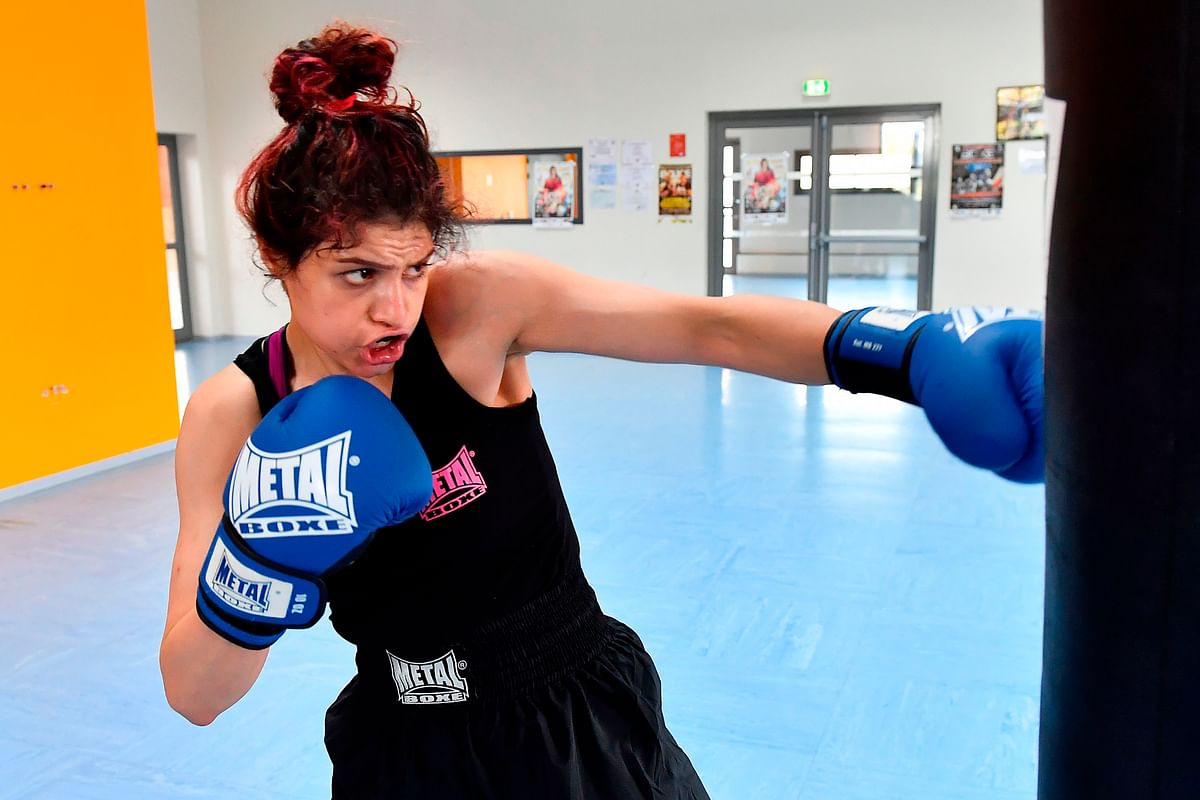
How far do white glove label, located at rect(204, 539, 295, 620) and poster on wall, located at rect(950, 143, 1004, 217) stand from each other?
7.19 m

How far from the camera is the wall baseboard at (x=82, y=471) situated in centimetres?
414

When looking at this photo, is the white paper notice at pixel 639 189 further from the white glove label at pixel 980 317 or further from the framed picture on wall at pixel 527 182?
the white glove label at pixel 980 317

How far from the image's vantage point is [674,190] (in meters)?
8.02

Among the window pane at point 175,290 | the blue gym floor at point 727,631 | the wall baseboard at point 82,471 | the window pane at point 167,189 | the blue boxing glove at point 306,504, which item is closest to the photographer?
the blue boxing glove at point 306,504

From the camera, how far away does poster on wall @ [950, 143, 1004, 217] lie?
7.29m

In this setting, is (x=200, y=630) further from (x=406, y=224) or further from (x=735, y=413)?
(x=735, y=413)

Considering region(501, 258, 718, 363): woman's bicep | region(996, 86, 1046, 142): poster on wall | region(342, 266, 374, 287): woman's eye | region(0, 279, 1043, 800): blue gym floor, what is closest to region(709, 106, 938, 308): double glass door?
region(996, 86, 1046, 142): poster on wall

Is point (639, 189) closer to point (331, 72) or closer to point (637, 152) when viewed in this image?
point (637, 152)

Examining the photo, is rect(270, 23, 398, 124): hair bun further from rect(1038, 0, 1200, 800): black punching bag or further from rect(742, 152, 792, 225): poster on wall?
rect(742, 152, 792, 225): poster on wall

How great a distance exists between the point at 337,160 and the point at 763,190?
24.5 ft

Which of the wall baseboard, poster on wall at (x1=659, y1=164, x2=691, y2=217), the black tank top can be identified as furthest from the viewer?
poster on wall at (x1=659, y1=164, x2=691, y2=217)

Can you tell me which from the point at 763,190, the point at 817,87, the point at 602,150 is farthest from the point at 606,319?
the point at 763,190

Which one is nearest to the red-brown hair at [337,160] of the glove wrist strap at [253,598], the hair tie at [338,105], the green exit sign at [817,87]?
the hair tie at [338,105]

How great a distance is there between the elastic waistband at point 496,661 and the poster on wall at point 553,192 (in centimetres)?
731
